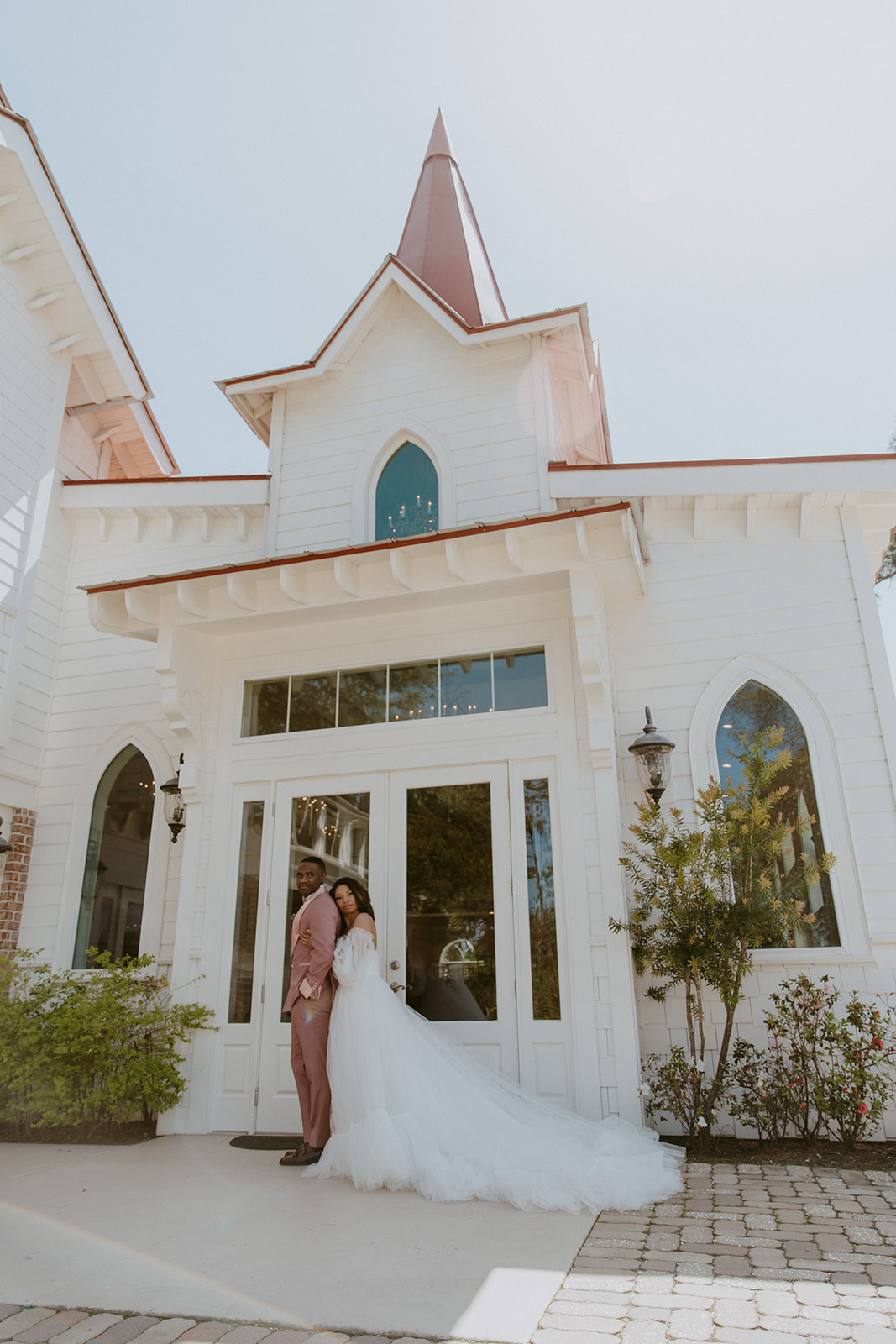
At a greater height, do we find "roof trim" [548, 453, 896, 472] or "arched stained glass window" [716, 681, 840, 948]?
"roof trim" [548, 453, 896, 472]

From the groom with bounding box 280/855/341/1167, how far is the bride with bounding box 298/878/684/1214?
0.13m

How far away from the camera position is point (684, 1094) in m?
5.30

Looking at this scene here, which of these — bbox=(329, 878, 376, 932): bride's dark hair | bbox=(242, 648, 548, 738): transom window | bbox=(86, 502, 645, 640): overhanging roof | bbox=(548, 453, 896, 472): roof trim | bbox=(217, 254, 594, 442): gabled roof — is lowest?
bbox=(329, 878, 376, 932): bride's dark hair

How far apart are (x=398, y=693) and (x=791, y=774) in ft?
10.2

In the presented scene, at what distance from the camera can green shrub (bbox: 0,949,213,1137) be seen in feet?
19.3

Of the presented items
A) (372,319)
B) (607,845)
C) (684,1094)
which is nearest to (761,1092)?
(684,1094)

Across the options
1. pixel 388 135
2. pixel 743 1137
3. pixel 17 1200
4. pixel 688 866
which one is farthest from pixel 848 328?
pixel 17 1200

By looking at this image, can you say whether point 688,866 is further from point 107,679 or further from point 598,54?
point 598,54

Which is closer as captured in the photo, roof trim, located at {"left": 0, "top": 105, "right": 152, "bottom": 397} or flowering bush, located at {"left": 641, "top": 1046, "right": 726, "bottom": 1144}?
flowering bush, located at {"left": 641, "top": 1046, "right": 726, "bottom": 1144}

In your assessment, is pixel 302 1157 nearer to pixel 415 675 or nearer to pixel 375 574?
pixel 415 675

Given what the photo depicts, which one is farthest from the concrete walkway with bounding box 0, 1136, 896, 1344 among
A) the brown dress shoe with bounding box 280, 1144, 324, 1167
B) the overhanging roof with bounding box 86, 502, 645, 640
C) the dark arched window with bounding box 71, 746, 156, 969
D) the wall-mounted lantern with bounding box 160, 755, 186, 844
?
the overhanging roof with bounding box 86, 502, 645, 640

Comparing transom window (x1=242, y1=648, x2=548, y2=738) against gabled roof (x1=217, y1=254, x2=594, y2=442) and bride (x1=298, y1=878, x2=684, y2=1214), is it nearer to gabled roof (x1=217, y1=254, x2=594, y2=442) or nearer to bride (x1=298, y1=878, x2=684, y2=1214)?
bride (x1=298, y1=878, x2=684, y2=1214)

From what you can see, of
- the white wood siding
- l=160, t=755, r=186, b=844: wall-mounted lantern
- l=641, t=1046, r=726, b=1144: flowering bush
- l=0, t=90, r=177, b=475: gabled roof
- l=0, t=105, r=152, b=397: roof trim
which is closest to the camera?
l=641, t=1046, r=726, b=1144: flowering bush

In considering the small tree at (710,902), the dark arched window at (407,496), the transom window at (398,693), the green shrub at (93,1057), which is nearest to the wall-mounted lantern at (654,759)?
the small tree at (710,902)
